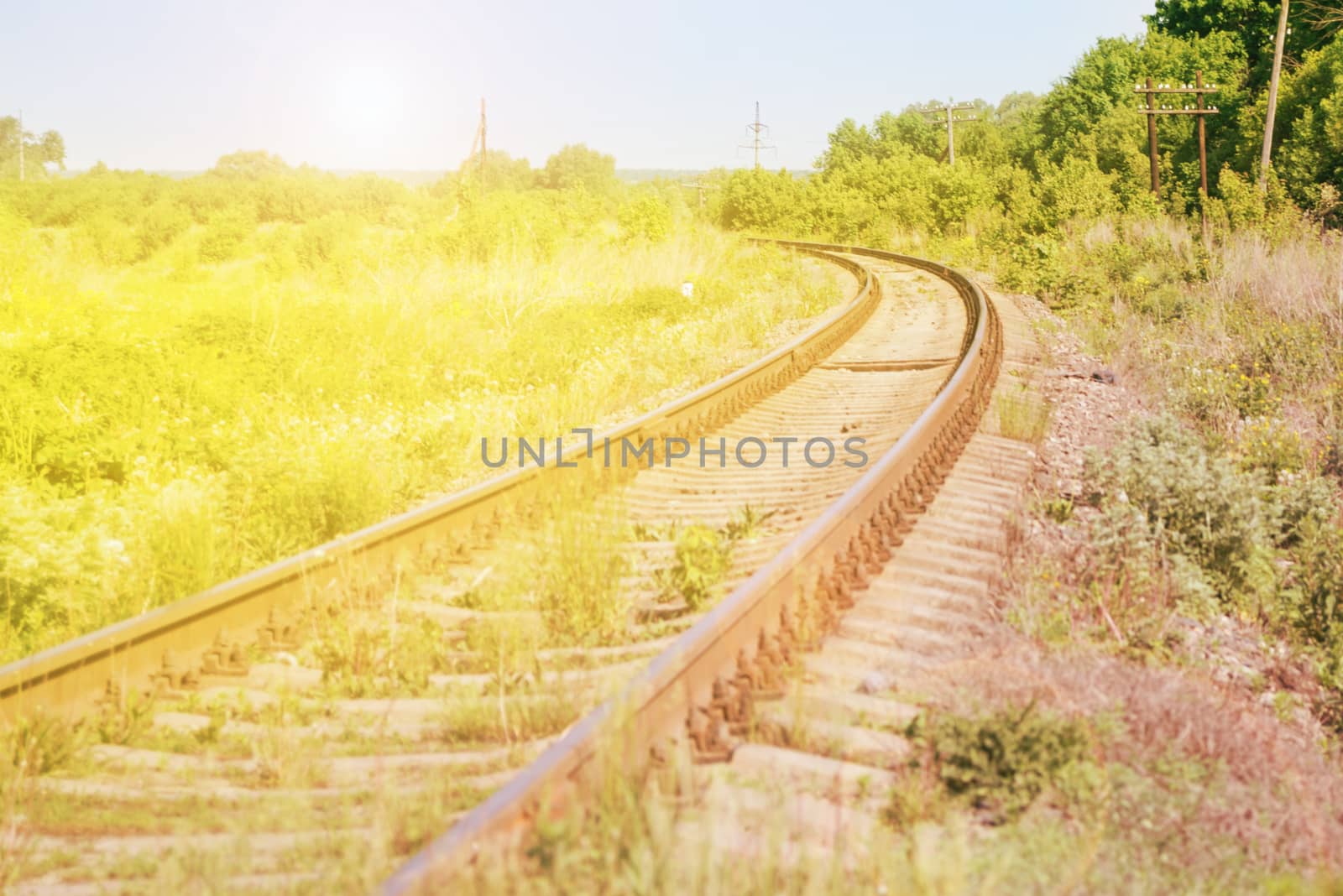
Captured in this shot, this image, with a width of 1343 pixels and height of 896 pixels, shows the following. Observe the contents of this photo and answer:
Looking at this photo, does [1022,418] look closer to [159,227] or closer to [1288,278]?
[1288,278]

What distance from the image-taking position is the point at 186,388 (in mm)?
8375

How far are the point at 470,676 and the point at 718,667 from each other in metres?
1.05

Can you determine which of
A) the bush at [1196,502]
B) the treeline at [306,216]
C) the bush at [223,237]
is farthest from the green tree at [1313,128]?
the bush at [223,237]

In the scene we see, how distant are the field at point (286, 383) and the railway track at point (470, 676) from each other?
0.99 metres

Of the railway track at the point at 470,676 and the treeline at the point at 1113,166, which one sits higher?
the treeline at the point at 1113,166

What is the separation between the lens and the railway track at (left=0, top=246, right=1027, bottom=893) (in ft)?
Result: 8.86

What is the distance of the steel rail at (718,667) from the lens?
2.36 meters

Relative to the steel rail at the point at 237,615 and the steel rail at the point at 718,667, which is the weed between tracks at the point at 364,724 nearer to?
the steel rail at the point at 237,615

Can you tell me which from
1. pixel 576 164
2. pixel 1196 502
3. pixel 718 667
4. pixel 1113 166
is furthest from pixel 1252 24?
pixel 576 164

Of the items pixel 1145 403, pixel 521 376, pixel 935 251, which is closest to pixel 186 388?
pixel 521 376

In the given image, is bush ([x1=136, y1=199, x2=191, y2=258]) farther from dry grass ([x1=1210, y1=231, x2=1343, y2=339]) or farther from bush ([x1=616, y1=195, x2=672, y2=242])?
dry grass ([x1=1210, y1=231, x2=1343, y2=339])

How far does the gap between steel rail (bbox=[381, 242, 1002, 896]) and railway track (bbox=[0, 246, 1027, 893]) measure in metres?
0.01

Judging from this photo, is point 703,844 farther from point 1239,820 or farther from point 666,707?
point 1239,820

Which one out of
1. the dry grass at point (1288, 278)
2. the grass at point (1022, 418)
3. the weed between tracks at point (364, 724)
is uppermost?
the dry grass at point (1288, 278)
